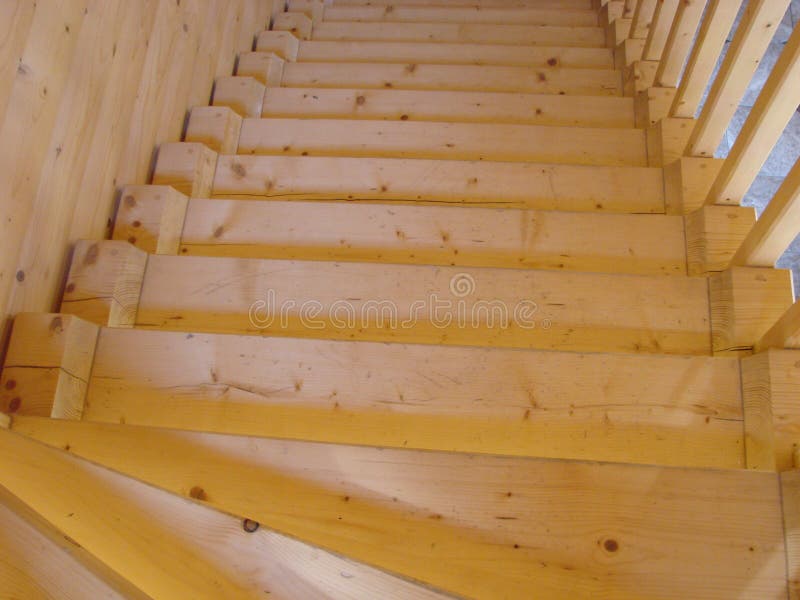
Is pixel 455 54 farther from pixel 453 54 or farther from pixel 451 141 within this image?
pixel 451 141

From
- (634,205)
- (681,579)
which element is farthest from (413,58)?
(681,579)

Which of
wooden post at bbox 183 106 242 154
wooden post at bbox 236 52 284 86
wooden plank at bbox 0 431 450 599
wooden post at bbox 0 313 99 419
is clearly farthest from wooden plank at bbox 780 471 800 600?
wooden post at bbox 236 52 284 86

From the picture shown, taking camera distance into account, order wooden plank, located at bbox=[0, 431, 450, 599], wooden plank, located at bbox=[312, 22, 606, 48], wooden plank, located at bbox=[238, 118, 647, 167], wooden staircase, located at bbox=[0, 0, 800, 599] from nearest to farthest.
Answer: wooden plank, located at bbox=[0, 431, 450, 599], wooden staircase, located at bbox=[0, 0, 800, 599], wooden plank, located at bbox=[238, 118, 647, 167], wooden plank, located at bbox=[312, 22, 606, 48]

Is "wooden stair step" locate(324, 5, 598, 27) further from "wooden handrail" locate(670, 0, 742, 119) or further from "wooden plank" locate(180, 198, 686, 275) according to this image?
"wooden plank" locate(180, 198, 686, 275)

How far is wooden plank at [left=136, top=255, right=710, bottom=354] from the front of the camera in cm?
133

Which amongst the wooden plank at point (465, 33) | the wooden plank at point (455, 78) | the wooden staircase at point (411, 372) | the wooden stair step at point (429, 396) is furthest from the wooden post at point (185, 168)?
the wooden plank at point (465, 33)

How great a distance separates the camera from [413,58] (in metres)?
2.42

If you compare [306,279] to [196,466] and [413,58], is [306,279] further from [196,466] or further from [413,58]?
[413,58]

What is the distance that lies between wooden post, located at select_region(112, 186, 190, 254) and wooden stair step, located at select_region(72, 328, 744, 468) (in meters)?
0.29

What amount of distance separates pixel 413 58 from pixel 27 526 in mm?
2107

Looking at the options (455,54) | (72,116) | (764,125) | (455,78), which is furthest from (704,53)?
(72,116)

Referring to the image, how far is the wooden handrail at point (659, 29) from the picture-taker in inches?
76.5

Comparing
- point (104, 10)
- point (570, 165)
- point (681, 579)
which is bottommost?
point (681, 579)

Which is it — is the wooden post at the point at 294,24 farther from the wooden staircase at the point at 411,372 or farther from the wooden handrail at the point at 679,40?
the wooden handrail at the point at 679,40
